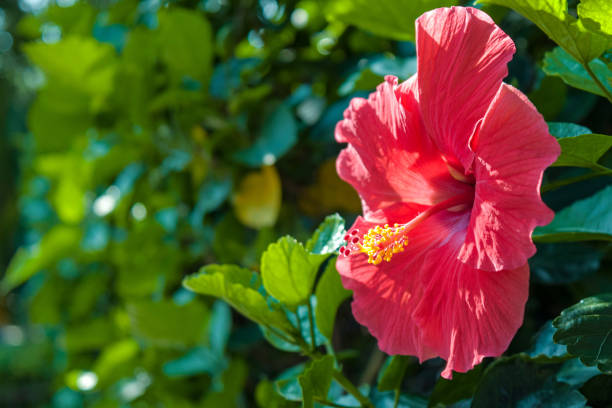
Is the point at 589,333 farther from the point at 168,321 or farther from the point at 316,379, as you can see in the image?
the point at 168,321

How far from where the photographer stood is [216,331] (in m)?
1.16

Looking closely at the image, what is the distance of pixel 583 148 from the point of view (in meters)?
0.50

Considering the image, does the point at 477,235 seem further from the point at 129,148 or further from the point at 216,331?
the point at 129,148

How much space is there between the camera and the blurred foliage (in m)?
0.58

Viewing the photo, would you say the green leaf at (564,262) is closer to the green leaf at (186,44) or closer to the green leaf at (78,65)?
the green leaf at (186,44)

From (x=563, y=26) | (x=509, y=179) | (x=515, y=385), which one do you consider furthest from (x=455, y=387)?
(x=563, y=26)

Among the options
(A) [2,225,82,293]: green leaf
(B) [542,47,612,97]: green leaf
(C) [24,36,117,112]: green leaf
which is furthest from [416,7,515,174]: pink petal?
(A) [2,225,82,293]: green leaf

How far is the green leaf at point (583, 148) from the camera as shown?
49 centimetres

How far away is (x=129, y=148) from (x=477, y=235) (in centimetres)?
105

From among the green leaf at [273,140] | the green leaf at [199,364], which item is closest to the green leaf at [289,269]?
the green leaf at [273,140]

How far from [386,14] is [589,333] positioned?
457 mm

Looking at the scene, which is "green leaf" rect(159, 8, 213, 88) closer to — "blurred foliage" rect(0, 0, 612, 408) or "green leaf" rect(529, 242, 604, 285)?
"blurred foliage" rect(0, 0, 612, 408)

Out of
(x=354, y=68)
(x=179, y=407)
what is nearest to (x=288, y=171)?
(x=354, y=68)

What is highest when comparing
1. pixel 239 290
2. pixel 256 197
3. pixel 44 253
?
pixel 239 290
